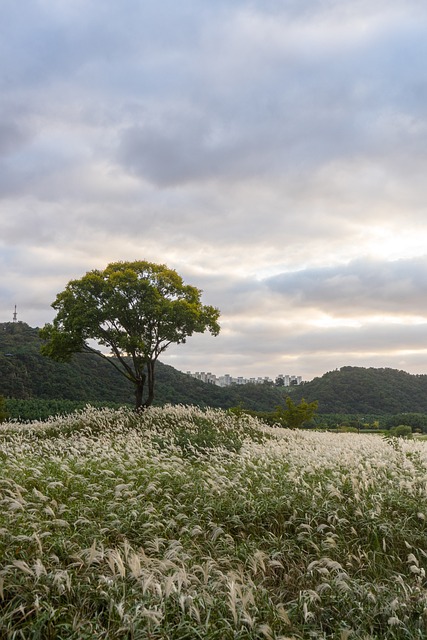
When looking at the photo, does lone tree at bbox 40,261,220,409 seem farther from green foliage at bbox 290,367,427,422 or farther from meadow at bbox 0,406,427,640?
green foliage at bbox 290,367,427,422

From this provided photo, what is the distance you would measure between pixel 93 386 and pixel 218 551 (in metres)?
37.0

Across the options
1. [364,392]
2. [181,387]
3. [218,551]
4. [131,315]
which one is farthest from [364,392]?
[218,551]

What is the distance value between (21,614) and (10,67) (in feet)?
35.2

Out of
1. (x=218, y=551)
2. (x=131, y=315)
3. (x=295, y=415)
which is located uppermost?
(x=131, y=315)

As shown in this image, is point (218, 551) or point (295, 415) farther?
point (295, 415)

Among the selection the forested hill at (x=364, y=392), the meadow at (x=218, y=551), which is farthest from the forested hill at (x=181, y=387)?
the meadow at (x=218, y=551)

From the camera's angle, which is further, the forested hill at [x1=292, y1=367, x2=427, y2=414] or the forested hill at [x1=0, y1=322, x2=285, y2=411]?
the forested hill at [x1=292, y1=367, x2=427, y2=414]

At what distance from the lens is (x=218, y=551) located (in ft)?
18.4

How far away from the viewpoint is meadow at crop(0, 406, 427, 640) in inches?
150

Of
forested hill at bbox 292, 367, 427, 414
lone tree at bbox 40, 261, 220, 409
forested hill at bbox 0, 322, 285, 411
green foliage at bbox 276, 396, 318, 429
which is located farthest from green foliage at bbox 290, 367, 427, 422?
lone tree at bbox 40, 261, 220, 409

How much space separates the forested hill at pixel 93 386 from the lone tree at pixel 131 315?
14219 millimetres

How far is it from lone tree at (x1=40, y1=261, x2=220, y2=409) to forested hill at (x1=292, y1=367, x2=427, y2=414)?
2769 centimetres

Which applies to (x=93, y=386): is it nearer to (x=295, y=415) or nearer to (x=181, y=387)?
(x=181, y=387)

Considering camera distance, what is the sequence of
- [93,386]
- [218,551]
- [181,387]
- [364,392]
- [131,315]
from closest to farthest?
[218,551], [131,315], [93,386], [181,387], [364,392]
